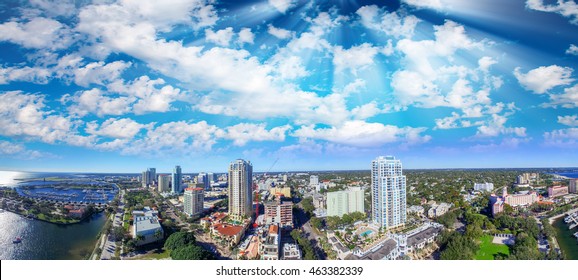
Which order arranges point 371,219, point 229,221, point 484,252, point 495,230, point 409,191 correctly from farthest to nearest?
point 229,221, point 409,191, point 371,219, point 495,230, point 484,252

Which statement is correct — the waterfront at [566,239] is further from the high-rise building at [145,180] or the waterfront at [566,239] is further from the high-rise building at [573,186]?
the high-rise building at [145,180]

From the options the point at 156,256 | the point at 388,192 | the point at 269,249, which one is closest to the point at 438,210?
the point at 388,192

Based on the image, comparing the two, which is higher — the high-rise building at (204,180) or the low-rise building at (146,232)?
the high-rise building at (204,180)

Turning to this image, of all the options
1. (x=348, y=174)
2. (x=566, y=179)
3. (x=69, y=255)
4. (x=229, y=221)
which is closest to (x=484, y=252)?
(x=566, y=179)

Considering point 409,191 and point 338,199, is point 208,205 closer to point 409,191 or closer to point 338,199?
point 338,199

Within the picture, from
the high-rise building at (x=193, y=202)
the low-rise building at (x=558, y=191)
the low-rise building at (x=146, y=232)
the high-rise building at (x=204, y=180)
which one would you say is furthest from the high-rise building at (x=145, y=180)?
the low-rise building at (x=558, y=191)

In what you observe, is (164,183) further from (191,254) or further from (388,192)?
(388,192)
